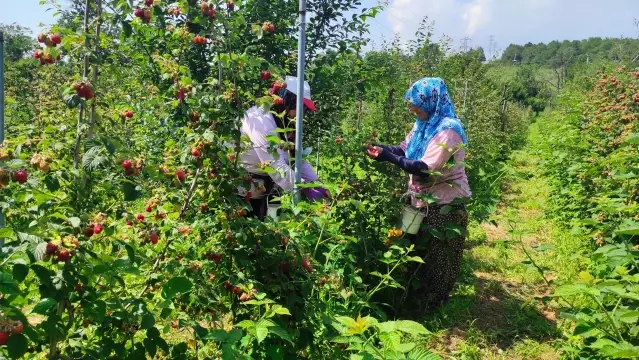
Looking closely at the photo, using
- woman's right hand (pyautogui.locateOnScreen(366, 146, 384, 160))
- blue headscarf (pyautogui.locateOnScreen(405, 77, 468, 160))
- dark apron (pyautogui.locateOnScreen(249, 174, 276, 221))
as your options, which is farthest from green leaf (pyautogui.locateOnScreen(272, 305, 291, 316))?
blue headscarf (pyautogui.locateOnScreen(405, 77, 468, 160))

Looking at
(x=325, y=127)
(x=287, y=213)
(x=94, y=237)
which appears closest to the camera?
(x=94, y=237)

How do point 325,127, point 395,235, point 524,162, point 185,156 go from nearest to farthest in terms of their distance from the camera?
point 185,156, point 395,235, point 325,127, point 524,162

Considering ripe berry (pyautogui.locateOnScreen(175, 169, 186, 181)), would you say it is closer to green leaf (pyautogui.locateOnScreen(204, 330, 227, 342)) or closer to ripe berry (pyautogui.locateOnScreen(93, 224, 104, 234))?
ripe berry (pyautogui.locateOnScreen(93, 224, 104, 234))

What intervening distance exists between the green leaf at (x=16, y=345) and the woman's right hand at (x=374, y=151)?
216 cm

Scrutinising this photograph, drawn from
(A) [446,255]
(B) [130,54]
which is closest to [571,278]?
(A) [446,255]

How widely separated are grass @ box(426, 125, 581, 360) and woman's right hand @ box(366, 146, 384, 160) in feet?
2.55

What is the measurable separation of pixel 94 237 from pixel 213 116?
0.60 m

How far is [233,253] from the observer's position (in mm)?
1958

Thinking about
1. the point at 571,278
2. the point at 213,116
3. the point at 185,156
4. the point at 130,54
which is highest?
the point at 130,54

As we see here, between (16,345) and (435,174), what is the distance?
2225 mm

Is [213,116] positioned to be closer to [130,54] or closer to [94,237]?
[130,54]

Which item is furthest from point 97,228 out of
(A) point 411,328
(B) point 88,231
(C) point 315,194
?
(C) point 315,194

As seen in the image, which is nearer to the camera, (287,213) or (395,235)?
(287,213)

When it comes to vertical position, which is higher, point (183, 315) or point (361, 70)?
point (361, 70)
